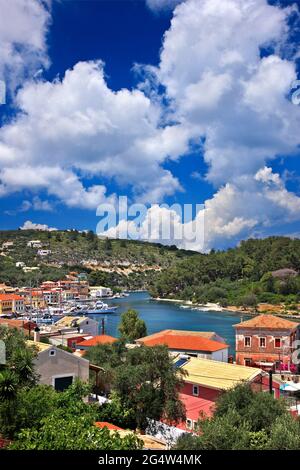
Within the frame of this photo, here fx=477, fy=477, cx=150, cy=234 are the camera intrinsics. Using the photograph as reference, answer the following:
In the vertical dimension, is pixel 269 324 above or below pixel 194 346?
above

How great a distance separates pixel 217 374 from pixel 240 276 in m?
60.6

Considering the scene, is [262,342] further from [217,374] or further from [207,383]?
[207,383]

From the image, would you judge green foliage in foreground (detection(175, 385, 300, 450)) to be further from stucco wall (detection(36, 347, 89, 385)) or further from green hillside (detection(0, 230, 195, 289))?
green hillside (detection(0, 230, 195, 289))

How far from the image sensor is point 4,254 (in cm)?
9706

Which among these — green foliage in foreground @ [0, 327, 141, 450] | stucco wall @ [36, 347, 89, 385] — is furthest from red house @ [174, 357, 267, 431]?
green foliage in foreground @ [0, 327, 141, 450]

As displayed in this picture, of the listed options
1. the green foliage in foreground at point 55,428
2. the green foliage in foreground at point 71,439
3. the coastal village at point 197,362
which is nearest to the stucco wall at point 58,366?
the coastal village at point 197,362

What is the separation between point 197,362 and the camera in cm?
1491

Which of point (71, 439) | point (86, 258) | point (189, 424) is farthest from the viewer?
point (86, 258)

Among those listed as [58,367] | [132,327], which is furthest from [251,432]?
[132,327]

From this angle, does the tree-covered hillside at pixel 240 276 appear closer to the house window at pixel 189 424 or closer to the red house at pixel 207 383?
the red house at pixel 207 383

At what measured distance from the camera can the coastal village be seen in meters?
11.5

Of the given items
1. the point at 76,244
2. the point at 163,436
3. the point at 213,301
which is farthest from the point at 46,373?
the point at 76,244

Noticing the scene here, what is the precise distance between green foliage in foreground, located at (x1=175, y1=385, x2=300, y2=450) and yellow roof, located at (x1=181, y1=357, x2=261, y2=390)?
4603mm
